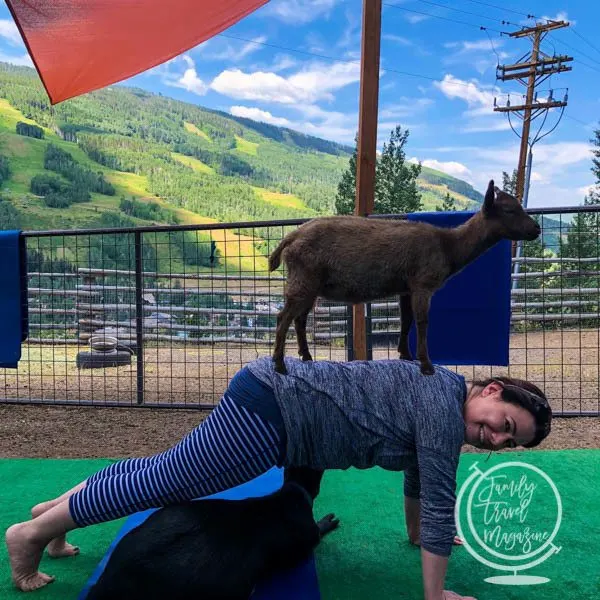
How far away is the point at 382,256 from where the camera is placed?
1741mm

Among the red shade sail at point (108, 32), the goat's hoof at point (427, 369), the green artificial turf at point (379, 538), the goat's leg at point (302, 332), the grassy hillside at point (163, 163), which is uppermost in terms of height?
the grassy hillside at point (163, 163)

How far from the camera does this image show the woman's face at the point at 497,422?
1.62 meters

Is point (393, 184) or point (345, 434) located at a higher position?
point (393, 184)

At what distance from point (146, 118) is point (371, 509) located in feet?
209

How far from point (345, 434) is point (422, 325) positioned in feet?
1.40

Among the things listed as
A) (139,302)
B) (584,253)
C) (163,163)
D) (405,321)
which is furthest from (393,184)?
(163,163)

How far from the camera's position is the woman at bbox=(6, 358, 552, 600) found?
63.7 inches

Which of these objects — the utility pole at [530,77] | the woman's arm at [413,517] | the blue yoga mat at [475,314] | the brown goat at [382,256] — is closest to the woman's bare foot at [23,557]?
the brown goat at [382,256]

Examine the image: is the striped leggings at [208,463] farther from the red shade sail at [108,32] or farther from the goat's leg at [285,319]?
the red shade sail at [108,32]

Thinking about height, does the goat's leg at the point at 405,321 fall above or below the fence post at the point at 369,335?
above

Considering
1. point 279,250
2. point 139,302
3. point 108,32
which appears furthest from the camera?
point 139,302

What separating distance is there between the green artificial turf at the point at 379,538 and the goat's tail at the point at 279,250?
116 centimetres

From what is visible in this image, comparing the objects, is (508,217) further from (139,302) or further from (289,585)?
(139,302)

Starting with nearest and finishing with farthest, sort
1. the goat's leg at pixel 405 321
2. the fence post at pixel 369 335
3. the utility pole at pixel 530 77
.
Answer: the goat's leg at pixel 405 321, the fence post at pixel 369 335, the utility pole at pixel 530 77
